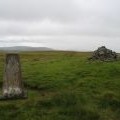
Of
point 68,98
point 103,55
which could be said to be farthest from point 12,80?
point 103,55

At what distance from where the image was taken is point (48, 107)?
23.0 meters

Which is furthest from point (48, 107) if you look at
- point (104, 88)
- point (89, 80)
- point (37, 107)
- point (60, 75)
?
point (60, 75)

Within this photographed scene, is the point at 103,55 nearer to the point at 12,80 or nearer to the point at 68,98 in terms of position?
the point at 12,80

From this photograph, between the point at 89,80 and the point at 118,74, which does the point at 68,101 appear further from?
the point at 118,74

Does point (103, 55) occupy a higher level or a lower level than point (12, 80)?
higher

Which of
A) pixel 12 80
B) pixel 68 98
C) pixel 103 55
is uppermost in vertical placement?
pixel 103 55

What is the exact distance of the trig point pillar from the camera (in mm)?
25334

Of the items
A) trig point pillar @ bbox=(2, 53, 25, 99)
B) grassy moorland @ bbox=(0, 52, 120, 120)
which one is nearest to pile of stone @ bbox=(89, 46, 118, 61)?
grassy moorland @ bbox=(0, 52, 120, 120)

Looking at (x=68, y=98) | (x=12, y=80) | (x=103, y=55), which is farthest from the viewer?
(x=103, y=55)

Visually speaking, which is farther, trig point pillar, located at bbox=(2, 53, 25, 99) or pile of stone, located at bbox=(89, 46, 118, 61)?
pile of stone, located at bbox=(89, 46, 118, 61)

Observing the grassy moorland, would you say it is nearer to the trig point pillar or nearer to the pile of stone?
the trig point pillar

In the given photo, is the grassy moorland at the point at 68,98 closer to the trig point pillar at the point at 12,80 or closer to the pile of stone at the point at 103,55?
the trig point pillar at the point at 12,80

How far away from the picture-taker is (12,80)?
25.7 m

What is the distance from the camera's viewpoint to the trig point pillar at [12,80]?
83.1 ft
